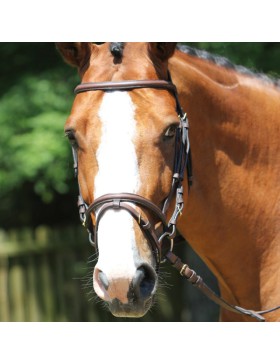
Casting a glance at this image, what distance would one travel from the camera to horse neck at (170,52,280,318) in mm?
2844

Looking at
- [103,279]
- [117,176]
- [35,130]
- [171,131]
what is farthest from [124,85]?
[35,130]

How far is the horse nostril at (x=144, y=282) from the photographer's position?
2.21m

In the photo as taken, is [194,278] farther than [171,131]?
Yes

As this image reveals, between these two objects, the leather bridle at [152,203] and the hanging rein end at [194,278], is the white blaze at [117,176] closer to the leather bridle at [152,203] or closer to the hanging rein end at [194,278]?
the leather bridle at [152,203]

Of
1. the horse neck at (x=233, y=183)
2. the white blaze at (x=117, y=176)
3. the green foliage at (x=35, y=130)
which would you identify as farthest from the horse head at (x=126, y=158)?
the green foliage at (x=35, y=130)

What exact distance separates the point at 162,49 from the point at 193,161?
539 millimetres

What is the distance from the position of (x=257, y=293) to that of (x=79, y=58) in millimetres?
1420

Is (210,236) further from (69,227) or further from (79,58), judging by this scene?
(69,227)

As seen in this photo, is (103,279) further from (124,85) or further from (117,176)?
(124,85)

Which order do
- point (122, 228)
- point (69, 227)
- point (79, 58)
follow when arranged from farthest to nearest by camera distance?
point (69, 227) → point (79, 58) → point (122, 228)

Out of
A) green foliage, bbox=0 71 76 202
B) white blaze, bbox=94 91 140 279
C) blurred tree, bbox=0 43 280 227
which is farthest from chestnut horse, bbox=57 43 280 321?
green foliage, bbox=0 71 76 202

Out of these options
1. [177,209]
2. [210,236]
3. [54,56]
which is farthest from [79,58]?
[54,56]

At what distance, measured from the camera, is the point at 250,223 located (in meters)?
2.94

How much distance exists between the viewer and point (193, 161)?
110 inches
